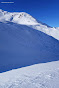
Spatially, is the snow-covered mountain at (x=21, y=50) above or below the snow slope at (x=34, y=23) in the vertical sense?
below

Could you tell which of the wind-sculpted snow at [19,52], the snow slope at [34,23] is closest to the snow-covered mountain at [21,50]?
the wind-sculpted snow at [19,52]

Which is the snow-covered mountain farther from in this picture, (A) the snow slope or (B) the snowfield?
(A) the snow slope

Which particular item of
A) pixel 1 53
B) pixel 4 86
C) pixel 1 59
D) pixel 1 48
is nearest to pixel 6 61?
pixel 1 59

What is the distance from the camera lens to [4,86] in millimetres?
5367

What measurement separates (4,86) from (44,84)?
2.02 meters

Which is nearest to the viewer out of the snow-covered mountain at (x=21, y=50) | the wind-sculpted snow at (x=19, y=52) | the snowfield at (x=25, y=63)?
the snowfield at (x=25, y=63)

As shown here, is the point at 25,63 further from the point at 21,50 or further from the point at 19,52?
the point at 21,50

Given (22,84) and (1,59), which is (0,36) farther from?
(22,84)

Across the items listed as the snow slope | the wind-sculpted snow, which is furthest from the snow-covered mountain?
the snow slope

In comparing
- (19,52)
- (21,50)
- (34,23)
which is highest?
(34,23)

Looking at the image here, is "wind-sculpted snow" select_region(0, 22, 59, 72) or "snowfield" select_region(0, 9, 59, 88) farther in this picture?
"wind-sculpted snow" select_region(0, 22, 59, 72)

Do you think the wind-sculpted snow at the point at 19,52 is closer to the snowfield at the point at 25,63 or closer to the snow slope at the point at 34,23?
the snowfield at the point at 25,63

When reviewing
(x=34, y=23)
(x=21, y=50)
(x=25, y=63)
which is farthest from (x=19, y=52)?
(x=34, y=23)

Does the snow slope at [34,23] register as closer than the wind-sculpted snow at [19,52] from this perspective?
No
